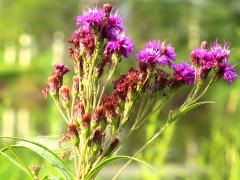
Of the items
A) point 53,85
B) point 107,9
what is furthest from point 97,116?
point 107,9

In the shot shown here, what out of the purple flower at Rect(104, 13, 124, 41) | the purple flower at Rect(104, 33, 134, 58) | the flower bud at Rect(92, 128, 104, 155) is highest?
the purple flower at Rect(104, 13, 124, 41)

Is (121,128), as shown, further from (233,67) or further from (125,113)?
(233,67)

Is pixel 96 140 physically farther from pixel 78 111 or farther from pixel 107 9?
pixel 107 9

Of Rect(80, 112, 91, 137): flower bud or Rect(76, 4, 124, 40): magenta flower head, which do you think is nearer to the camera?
Rect(80, 112, 91, 137): flower bud

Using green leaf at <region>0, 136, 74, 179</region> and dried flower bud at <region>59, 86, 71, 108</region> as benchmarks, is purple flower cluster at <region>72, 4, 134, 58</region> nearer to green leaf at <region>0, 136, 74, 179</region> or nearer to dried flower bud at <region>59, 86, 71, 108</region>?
dried flower bud at <region>59, 86, 71, 108</region>

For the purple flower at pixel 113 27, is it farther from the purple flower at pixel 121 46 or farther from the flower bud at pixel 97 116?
the flower bud at pixel 97 116

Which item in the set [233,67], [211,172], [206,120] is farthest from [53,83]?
[206,120]

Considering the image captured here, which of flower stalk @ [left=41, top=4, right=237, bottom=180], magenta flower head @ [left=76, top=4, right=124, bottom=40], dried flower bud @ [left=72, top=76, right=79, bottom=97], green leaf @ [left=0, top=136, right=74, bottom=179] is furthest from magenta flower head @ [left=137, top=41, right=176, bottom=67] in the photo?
green leaf @ [left=0, top=136, right=74, bottom=179]
